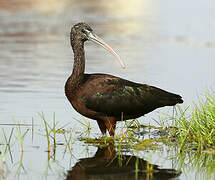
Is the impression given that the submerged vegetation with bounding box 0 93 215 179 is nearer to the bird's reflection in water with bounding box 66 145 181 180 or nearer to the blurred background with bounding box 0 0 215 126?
the bird's reflection in water with bounding box 66 145 181 180

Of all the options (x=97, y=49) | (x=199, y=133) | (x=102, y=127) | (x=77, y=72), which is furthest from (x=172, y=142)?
(x=97, y=49)

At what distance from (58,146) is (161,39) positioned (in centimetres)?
1646

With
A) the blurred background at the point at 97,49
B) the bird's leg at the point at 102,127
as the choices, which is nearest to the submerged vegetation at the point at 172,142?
the bird's leg at the point at 102,127

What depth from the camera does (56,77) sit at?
623 inches

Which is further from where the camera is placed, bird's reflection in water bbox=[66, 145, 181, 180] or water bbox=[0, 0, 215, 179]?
water bbox=[0, 0, 215, 179]

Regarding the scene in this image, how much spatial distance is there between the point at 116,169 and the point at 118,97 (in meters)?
1.96

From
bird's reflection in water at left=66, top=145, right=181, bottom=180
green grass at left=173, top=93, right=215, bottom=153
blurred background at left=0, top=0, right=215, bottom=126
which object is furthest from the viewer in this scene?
blurred background at left=0, top=0, right=215, bottom=126

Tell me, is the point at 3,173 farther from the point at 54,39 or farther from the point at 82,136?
the point at 54,39

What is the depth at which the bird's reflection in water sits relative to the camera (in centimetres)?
729

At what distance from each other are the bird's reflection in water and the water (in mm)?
168

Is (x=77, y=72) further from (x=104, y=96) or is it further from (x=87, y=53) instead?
(x=87, y=53)

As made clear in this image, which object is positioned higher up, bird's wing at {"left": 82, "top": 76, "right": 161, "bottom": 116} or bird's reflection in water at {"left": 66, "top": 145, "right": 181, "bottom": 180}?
bird's wing at {"left": 82, "top": 76, "right": 161, "bottom": 116}

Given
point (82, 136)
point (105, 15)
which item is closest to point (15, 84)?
point (82, 136)

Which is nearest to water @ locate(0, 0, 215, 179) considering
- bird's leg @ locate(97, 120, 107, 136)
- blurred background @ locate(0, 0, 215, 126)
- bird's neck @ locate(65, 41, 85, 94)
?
blurred background @ locate(0, 0, 215, 126)
